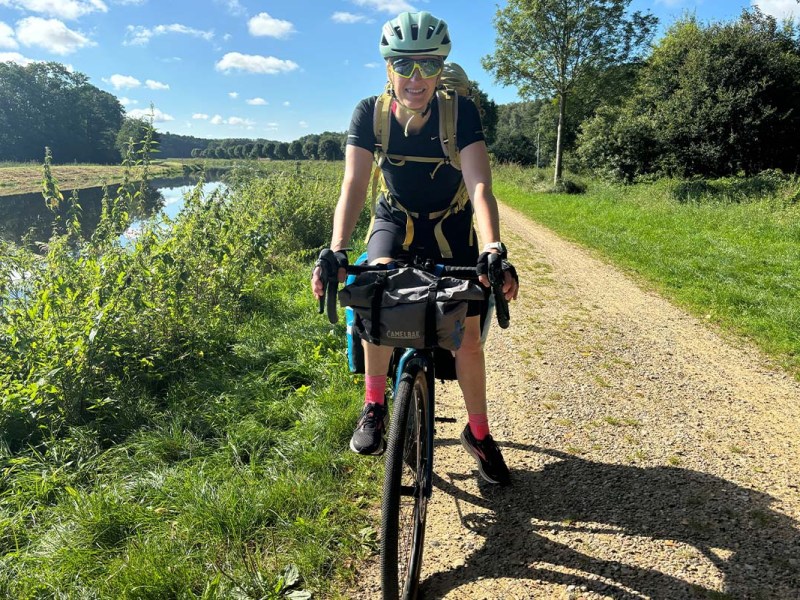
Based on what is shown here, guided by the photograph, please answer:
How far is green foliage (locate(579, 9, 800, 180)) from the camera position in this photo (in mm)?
15062

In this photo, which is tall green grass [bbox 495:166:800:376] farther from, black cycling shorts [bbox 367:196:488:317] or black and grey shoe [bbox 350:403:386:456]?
black and grey shoe [bbox 350:403:386:456]

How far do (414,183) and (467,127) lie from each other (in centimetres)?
40

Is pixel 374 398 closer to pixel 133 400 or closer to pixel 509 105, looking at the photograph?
pixel 133 400

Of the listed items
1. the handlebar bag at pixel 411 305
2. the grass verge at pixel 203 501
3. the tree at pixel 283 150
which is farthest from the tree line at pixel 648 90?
the tree at pixel 283 150

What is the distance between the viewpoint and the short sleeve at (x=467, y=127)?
257 cm

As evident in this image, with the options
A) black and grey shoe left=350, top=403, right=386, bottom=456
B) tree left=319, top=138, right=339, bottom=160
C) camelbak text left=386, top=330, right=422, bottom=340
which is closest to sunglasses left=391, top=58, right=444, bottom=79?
camelbak text left=386, top=330, right=422, bottom=340

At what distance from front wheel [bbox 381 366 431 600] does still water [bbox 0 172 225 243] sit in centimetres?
468

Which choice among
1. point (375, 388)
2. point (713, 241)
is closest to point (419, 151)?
point (375, 388)

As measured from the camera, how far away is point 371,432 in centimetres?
264

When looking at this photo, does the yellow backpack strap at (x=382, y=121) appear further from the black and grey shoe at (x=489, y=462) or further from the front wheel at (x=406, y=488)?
the black and grey shoe at (x=489, y=462)

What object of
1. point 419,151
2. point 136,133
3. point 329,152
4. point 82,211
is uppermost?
point 329,152

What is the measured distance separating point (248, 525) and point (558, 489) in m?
1.80

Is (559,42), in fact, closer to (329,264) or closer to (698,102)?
(698,102)

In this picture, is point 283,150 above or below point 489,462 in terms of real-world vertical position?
above
